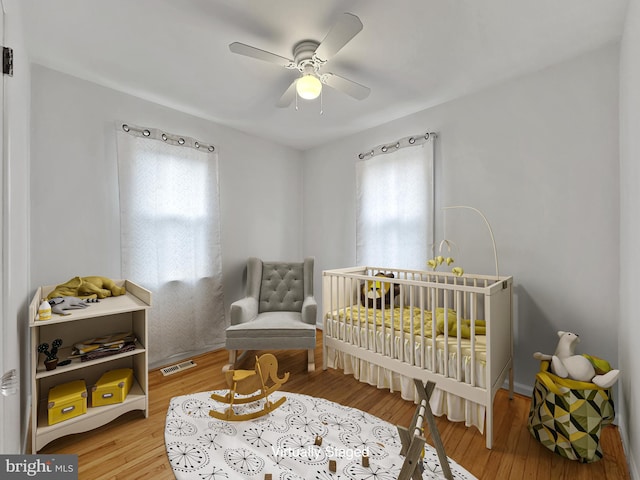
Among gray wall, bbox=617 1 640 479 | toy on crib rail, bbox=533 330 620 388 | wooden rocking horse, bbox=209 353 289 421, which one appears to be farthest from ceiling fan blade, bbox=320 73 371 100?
toy on crib rail, bbox=533 330 620 388

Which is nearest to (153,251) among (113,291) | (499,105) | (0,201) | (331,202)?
(113,291)

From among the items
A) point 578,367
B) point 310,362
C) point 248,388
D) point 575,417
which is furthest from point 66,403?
point 578,367

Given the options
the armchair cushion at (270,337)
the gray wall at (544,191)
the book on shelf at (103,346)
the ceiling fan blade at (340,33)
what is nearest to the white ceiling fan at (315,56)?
the ceiling fan blade at (340,33)

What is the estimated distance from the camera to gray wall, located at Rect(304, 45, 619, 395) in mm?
1943

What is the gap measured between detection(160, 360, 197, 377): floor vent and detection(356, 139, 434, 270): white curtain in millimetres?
2019

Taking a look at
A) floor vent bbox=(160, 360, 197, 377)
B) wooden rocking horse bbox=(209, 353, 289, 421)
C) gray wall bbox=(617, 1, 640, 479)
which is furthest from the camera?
floor vent bbox=(160, 360, 197, 377)

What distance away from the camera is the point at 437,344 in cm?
199

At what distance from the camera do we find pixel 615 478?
4.79 ft

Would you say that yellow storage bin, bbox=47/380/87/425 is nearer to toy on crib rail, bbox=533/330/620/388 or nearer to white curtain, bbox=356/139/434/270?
white curtain, bbox=356/139/434/270

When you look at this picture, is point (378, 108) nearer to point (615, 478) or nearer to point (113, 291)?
point (113, 291)

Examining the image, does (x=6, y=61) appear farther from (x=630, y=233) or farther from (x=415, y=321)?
(x=630, y=233)

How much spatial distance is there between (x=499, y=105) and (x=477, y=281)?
4.76ft

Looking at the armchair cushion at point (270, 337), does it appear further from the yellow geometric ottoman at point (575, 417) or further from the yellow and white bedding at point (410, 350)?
the yellow geometric ottoman at point (575, 417)

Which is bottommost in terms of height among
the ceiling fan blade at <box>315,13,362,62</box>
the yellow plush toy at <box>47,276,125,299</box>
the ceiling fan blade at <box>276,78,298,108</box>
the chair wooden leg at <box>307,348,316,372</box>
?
the chair wooden leg at <box>307,348,316,372</box>
